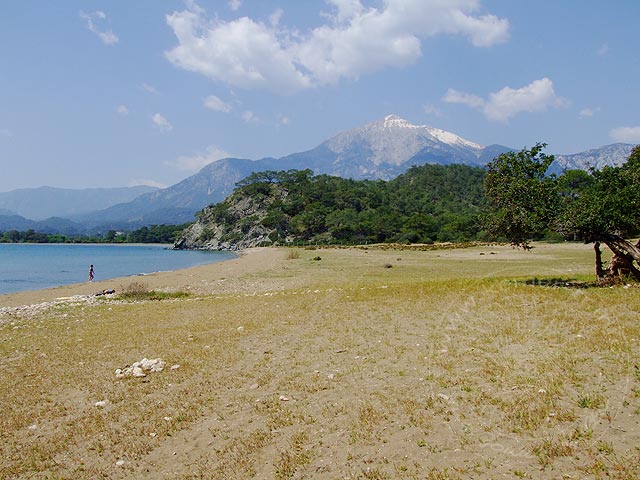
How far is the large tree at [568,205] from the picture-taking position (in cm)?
2072

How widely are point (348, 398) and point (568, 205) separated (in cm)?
1706

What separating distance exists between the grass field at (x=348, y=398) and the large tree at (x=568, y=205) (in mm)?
3742

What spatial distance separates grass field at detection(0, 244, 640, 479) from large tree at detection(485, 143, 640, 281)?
12.3ft

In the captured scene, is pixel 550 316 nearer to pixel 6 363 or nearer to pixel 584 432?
pixel 584 432

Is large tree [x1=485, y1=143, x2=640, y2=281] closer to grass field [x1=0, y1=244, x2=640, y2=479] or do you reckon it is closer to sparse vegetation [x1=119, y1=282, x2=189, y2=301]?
grass field [x1=0, y1=244, x2=640, y2=479]

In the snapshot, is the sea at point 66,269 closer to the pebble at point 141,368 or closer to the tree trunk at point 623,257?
the pebble at point 141,368

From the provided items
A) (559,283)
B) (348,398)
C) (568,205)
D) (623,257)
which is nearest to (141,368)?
(348,398)

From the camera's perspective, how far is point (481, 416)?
809cm

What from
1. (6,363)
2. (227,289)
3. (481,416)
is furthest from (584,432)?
(227,289)

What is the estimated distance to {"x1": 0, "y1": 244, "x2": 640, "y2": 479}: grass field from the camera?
7070 mm

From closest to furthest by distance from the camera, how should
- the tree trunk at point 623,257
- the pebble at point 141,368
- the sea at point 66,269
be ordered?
the pebble at point 141,368, the tree trunk at point 623,257, the sea at point 66,269

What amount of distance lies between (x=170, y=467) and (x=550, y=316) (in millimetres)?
12801

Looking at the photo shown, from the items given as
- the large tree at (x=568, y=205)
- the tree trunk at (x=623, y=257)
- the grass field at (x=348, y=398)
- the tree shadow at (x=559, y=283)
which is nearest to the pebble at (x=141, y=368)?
the grass field at (x=348, y=398)

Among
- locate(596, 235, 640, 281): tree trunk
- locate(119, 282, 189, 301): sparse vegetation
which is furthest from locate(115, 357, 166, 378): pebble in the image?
locate(596, 235, 640, 281): tree trunk
